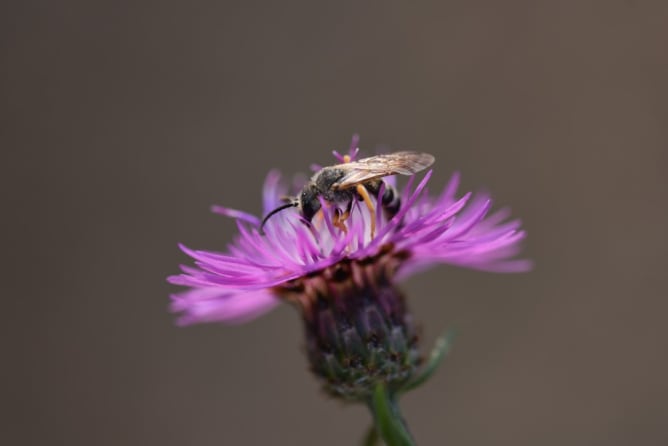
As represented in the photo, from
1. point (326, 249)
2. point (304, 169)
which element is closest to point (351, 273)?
point (326, 249)

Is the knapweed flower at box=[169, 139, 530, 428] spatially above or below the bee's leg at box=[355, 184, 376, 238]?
below

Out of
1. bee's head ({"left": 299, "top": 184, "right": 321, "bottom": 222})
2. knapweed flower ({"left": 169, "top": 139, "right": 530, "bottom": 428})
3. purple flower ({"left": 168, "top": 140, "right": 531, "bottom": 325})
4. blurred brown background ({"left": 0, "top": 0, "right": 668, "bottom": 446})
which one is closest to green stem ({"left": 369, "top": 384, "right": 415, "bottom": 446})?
knapweed flower ({"left": 169, "top": 139, "right": 530, "bottom": 428})

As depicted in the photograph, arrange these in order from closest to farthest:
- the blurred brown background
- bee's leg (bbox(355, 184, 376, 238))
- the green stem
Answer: the green stem → bee's leg (bbox(355, 184, 376, 238)) → the blurred brown background

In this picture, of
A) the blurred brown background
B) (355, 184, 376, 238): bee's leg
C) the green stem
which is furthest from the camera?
the blurred brown background

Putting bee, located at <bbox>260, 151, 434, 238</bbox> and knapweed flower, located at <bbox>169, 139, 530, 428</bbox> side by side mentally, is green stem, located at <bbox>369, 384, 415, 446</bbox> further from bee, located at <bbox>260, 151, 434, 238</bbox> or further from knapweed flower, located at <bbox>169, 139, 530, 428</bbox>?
bee, located at <bbox>260, 151, 434, 238</bbox>

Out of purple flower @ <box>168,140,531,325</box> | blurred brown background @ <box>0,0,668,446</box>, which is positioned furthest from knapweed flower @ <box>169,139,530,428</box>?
blurred brown background @ <box>0,0,668,446</box>

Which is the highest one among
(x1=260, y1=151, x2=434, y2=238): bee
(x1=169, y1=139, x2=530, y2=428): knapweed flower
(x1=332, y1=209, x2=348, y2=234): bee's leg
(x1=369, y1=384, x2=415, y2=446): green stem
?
(x1=260, y1=151, x2=434, y2=238): bee

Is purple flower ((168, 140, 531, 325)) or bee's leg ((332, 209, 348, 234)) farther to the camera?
bee's leg ((332, 209, 348, 234))
